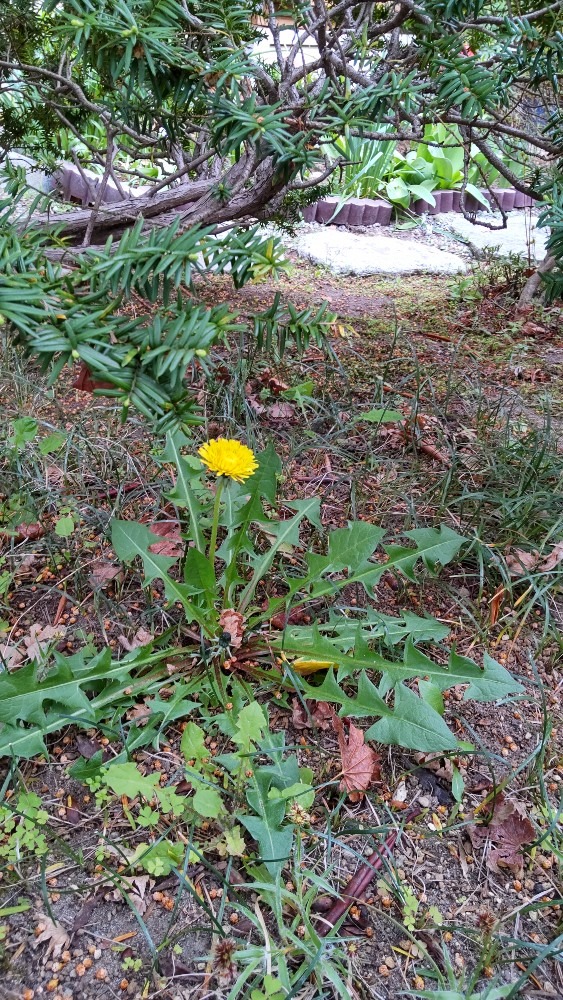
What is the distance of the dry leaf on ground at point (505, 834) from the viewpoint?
1.33m

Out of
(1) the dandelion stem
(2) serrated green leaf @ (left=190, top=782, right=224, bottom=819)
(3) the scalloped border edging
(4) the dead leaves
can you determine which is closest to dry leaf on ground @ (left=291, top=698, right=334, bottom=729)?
(2) serrated green leaf @ (left=190, top=782, right=224, bottom=819)

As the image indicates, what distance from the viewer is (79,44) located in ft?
4.00

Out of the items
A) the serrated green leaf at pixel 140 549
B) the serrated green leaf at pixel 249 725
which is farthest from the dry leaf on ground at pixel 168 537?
the serrated green leaf at pixel 249 725

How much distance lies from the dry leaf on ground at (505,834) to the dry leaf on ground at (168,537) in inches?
43.1

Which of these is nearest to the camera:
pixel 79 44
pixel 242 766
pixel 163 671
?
pixel 79 44

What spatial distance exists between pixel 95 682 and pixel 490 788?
96 cm

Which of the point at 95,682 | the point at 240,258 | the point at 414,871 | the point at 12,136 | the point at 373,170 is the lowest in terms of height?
the point at 414,871

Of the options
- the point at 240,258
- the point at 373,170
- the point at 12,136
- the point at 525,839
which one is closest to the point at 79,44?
the point at 240,258

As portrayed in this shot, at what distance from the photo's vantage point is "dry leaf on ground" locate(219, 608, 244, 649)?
1.59 meters

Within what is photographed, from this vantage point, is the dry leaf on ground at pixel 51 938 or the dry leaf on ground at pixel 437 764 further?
the dry leaf on ground at pixel 437 764

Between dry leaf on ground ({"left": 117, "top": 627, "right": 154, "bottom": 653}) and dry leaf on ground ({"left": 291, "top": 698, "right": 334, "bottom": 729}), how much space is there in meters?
0.42

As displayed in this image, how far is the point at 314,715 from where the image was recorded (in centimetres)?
157

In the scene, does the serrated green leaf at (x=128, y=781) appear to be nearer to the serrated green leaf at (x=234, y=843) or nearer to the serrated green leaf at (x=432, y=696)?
the serrated green leaf at (x=234, y=843)

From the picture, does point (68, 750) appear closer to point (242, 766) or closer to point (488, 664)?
point (242, 766)
